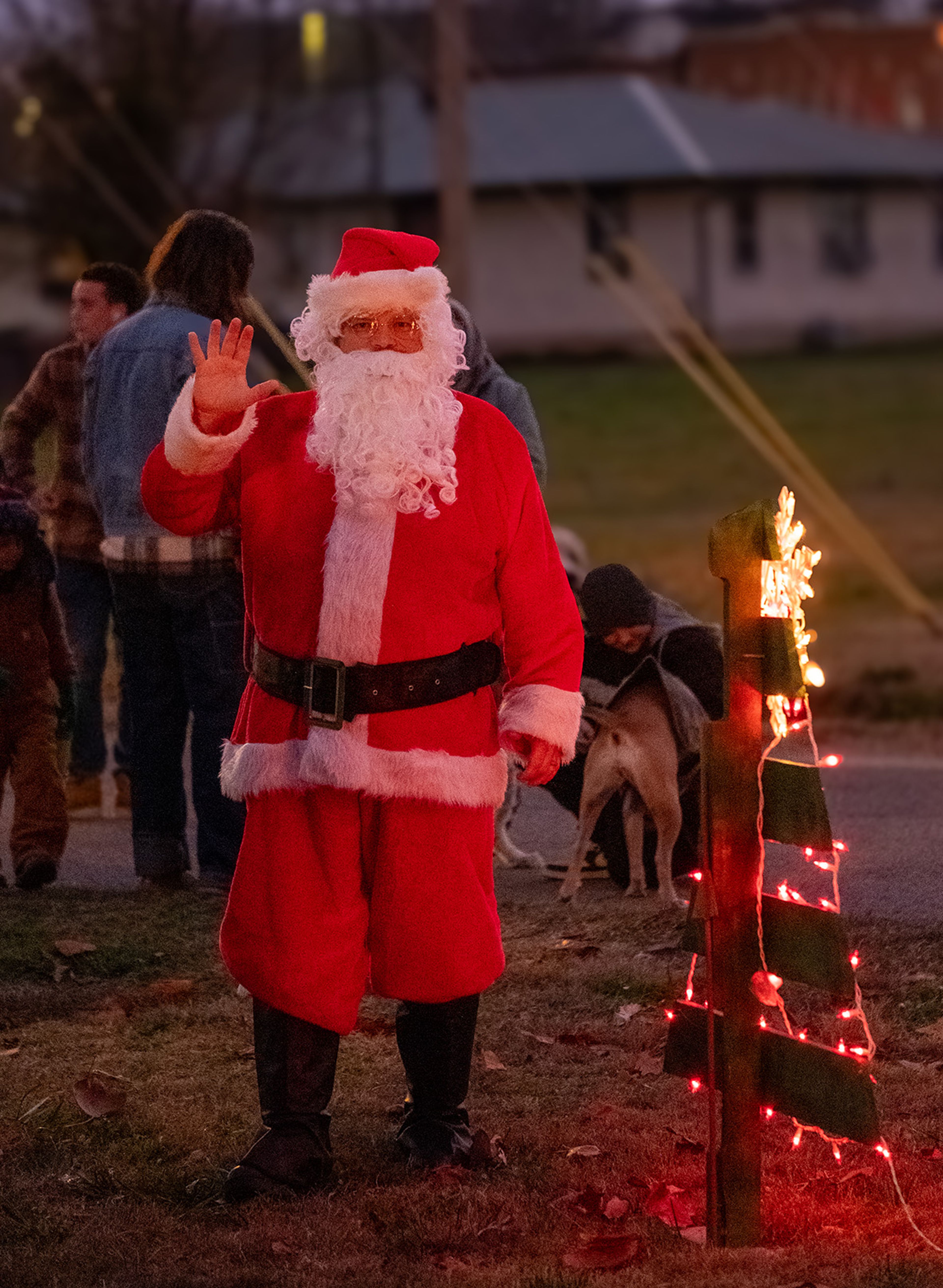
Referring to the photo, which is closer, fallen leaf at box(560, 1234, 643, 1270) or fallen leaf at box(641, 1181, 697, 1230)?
fallen leaf at box(560, 1234, 643, 1270)

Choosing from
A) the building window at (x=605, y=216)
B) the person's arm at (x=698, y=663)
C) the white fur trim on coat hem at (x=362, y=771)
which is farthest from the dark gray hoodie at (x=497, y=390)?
the building window at (x=605, y=216)

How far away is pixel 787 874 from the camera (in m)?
6.48

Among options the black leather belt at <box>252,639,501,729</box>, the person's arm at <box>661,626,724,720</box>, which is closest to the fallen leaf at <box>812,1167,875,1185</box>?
the black leather belt at <box>252,639,501,729</box>

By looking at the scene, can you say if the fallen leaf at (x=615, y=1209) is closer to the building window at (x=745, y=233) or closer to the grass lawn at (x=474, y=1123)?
the grass lawn at (x=474, y=1123)

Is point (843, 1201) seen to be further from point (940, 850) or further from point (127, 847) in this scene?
point (127, 847)

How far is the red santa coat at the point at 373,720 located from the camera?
380 cm

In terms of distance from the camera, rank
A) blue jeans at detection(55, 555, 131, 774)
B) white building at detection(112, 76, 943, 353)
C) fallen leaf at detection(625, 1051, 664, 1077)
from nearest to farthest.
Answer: fallen leaf at detection(625, 1051, 664, 1077) → blue jeans at detection(55, 555, 131, 774) → white building at detection(112, 76, 943, 353)

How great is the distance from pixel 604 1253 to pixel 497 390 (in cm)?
257

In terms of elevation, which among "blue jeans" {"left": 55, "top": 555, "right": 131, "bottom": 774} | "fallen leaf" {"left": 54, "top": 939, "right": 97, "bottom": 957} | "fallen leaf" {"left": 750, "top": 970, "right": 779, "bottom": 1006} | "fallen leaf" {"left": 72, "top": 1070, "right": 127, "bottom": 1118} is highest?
"blue jeans" {"left": 55, "top": 555, "right": 131, "bottom": 774}

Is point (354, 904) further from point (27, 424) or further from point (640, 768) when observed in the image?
point (27, 424)

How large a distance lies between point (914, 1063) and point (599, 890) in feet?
5.57

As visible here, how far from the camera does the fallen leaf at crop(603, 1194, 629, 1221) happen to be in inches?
151

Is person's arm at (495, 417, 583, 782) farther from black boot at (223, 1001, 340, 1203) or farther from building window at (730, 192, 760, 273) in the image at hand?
building window at (730, 192, 760, 273)

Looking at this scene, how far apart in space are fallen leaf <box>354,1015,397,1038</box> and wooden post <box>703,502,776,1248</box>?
1.58m
